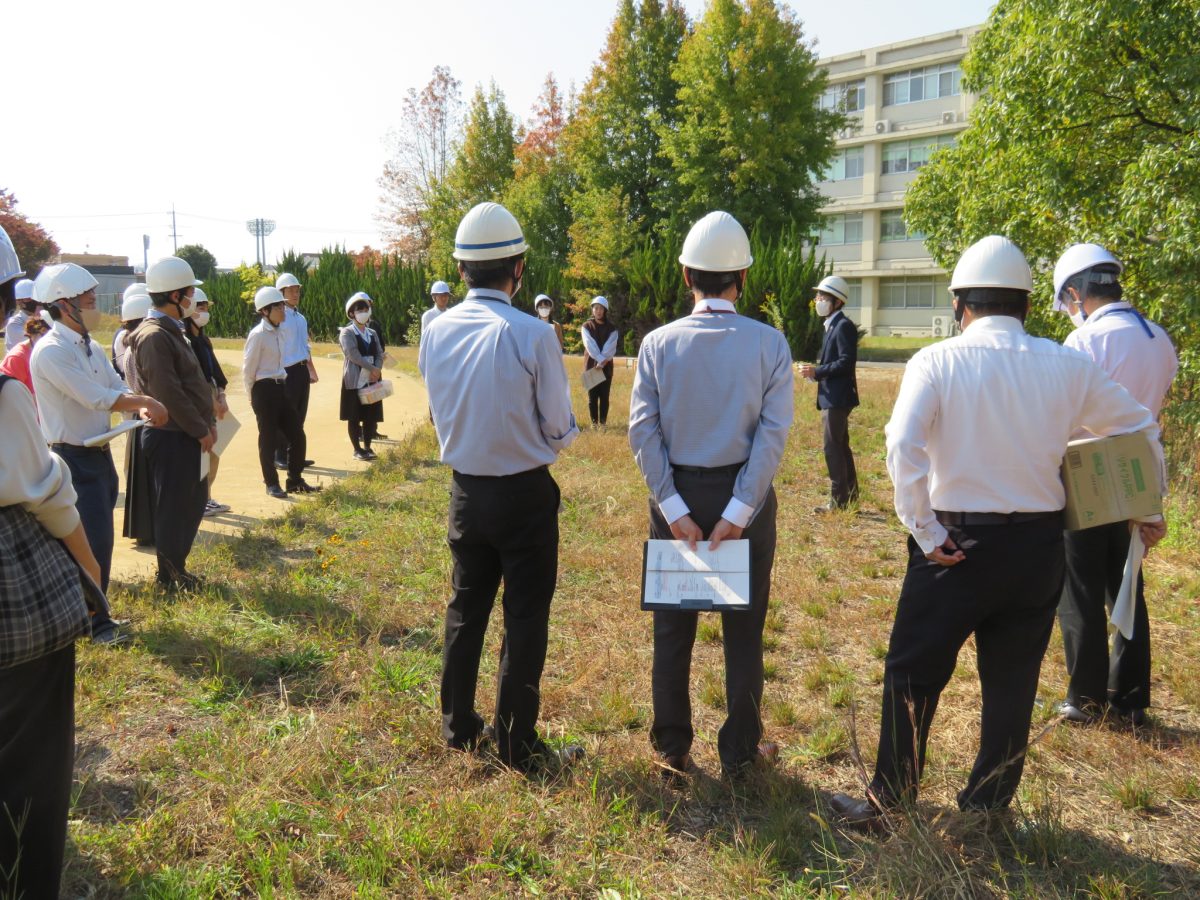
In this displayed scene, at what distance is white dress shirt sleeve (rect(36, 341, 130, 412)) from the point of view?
5.16 m

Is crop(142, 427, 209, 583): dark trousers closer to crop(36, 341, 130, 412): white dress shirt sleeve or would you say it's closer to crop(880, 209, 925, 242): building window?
crop(36, 341, 130, 412): white dress shirt sleeve

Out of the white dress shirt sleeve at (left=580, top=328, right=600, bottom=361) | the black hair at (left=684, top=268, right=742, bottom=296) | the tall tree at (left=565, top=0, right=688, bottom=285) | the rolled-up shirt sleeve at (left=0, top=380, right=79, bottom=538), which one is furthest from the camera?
the tall tree at (left=565, top=0, right=688, bottom=285)

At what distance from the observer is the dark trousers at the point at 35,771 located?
2473mm

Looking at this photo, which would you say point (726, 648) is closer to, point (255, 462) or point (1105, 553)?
point (1105, 553)

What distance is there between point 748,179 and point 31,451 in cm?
3524

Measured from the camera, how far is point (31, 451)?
2.41 m

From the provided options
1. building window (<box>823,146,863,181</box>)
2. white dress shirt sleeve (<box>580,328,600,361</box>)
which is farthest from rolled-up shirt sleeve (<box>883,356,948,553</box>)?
building window (<box>823,146,863,181</box>)

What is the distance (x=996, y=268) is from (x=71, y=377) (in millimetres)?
4783

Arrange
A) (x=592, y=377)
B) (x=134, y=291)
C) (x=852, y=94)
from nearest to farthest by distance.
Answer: (x=134, y=291) < (x=592, y=377) < (x=852, y=94)

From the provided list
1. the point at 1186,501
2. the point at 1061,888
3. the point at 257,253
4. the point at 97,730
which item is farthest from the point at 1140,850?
the point at 257,253

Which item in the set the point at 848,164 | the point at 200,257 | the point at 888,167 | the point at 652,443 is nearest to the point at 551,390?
the point at 652,443

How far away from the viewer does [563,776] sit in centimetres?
366

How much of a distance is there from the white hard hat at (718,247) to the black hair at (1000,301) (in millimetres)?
844

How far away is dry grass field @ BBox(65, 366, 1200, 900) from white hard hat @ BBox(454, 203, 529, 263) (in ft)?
6.67
